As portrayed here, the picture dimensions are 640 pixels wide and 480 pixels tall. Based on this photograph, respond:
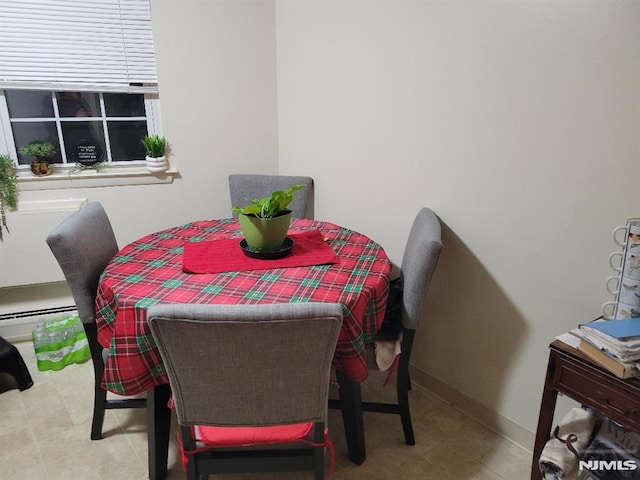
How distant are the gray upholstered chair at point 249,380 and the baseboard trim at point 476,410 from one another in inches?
39.6

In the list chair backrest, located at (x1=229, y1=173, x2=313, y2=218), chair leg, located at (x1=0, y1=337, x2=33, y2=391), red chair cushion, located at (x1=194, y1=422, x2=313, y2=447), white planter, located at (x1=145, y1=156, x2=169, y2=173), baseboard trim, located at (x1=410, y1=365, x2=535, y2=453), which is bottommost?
baseboard trim, located at (x1=410, y1=365, x2=535, y2=453)

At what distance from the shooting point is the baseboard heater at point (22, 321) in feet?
8.08

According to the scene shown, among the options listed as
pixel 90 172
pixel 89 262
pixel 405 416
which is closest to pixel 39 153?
pixel 90 172

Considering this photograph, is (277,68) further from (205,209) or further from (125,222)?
(125,222)

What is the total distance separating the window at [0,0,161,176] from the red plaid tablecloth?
4.13ft

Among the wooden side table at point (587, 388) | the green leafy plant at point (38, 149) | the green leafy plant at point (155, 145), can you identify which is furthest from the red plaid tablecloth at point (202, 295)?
the green leafy plant at point (38, 149)

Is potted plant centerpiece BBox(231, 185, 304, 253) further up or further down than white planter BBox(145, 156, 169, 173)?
further down

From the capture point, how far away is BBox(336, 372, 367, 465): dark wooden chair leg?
1629mm

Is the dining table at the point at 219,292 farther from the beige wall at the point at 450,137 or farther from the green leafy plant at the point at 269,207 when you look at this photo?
the beige wall at the point at 450,137

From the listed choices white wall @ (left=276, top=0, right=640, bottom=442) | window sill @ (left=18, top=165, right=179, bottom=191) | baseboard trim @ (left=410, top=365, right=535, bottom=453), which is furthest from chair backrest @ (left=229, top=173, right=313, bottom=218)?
baseboard trim @ (left=410, top=365, right=535, bottom=453)

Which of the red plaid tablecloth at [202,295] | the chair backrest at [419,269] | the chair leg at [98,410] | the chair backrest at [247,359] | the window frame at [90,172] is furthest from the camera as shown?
the window frame at [90,172]

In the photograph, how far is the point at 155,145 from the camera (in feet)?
8.45

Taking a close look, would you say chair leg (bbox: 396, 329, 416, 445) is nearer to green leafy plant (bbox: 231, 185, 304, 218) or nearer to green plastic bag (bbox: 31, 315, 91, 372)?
green leafy plant (bbox: 231, 185, 304, 218)

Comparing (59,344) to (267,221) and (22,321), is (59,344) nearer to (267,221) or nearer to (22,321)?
(22,321)
